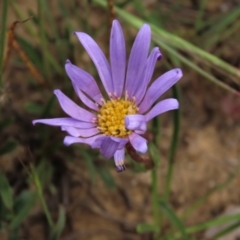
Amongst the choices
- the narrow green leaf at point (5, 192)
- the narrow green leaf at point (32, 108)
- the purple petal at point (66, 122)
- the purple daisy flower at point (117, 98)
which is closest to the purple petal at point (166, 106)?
the purple daisy flower at point (117, 98)

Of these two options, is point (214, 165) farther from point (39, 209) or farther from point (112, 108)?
point (112, 108)

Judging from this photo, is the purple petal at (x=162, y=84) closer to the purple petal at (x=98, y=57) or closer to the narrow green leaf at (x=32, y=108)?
the purple petal at (x=98, y=57)

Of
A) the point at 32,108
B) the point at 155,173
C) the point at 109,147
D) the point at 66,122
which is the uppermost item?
the point at 32,108

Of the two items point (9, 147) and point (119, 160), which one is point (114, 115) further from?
point (9, 147)

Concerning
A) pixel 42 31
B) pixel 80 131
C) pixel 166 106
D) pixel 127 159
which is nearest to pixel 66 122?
pixel 80 131

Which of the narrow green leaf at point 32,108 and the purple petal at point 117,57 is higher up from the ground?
the narrow green leaf at point 32,108

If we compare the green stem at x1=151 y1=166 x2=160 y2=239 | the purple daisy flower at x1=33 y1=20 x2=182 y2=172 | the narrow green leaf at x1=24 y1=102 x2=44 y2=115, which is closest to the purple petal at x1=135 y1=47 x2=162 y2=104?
the purple daisy flower at x1=33 y1=20 x2=182 y2=172

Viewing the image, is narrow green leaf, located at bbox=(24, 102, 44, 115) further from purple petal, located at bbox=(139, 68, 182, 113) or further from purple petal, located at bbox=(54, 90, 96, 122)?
purple petal, located at bbox=(139, 68, 182, 113)
